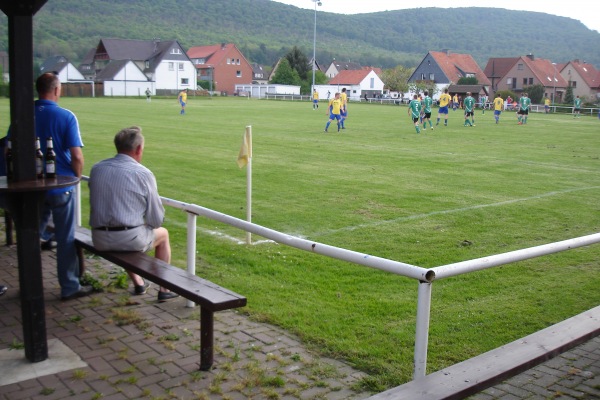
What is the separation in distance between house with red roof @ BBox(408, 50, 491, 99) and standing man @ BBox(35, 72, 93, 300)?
104349mm

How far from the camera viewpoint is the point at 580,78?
109375mm

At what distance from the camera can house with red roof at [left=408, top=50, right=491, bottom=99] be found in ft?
355

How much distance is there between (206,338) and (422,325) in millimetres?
1511

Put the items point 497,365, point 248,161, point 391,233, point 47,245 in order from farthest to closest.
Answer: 1. point 391,233
2. point 248,161
3. point 47,245
4. point 497,365

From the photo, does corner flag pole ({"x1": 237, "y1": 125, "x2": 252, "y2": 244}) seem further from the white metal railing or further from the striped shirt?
the white metal railing

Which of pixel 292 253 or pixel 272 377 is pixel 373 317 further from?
pixel 292 253

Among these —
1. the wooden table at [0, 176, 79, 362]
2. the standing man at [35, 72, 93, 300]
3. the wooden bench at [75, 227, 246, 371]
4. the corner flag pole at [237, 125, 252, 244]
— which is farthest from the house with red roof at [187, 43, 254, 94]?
the wooden table at [0, 176, 79, 362]

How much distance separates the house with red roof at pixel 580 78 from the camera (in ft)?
356

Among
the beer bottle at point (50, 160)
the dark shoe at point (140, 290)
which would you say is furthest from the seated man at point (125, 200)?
the dark shoe at point (140, 290)

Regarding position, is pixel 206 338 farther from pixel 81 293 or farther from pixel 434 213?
pixel 434 213

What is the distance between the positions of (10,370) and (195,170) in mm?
10610

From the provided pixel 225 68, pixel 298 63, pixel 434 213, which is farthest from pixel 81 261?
pixel 225 68

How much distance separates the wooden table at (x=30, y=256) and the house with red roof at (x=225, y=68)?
382ft

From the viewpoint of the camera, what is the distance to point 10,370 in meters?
4.48
